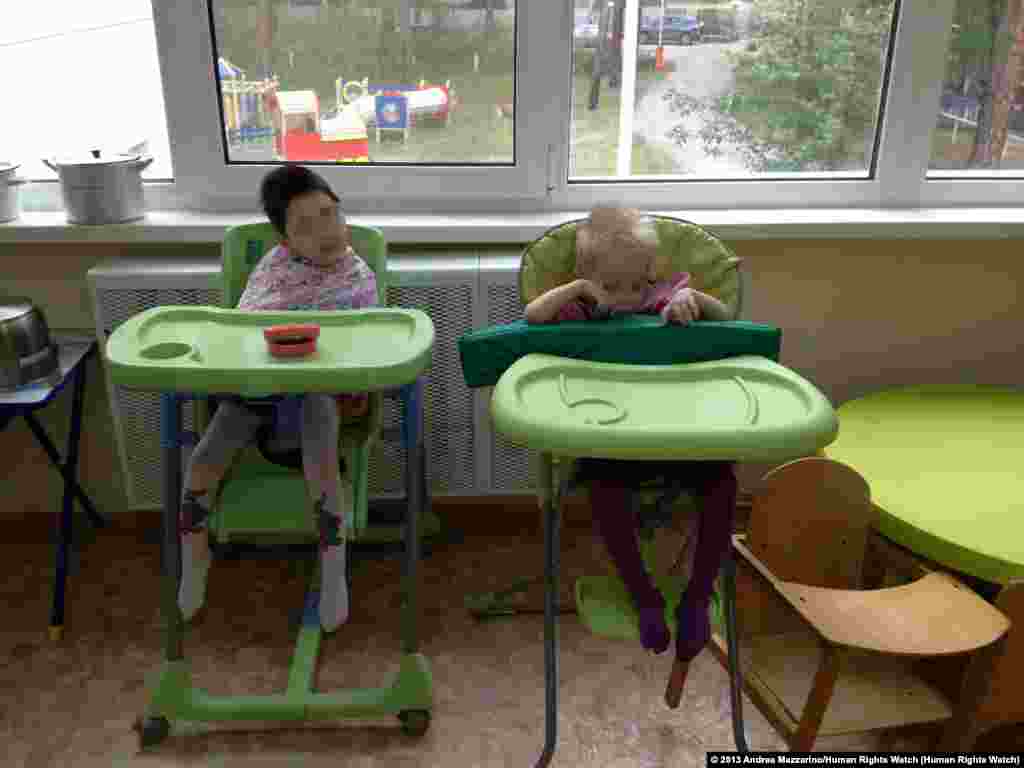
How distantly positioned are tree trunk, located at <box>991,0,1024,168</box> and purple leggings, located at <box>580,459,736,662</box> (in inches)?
60.3

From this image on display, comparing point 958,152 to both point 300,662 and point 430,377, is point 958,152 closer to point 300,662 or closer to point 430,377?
point 430,377

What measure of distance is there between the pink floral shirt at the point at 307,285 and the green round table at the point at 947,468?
3.67 feet

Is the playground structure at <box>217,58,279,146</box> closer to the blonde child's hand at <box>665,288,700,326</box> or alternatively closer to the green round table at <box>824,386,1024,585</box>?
the blonde child's hand at <box>665,288,700,326</box>

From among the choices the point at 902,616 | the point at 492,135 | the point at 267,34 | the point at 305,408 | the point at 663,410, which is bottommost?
the point at 902,616

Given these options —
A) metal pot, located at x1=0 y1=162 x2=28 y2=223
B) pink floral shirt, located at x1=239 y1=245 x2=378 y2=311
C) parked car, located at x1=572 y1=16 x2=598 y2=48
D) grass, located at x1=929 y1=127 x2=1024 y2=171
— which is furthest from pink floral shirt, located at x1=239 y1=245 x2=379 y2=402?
grass, located at x1=929 y1=127 x2=1024 y2=171

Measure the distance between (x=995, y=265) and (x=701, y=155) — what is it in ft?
2.80

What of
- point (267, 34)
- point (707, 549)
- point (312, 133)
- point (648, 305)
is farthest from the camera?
point (312, 133)

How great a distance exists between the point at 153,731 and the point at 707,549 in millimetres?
1166

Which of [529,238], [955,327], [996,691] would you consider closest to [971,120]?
[955,327]

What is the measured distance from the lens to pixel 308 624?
77.7 inches

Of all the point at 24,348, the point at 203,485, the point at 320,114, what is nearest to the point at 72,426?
the point at 24,348

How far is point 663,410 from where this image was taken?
136cm

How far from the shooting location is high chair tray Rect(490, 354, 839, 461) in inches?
48.2

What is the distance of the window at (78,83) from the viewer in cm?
221
